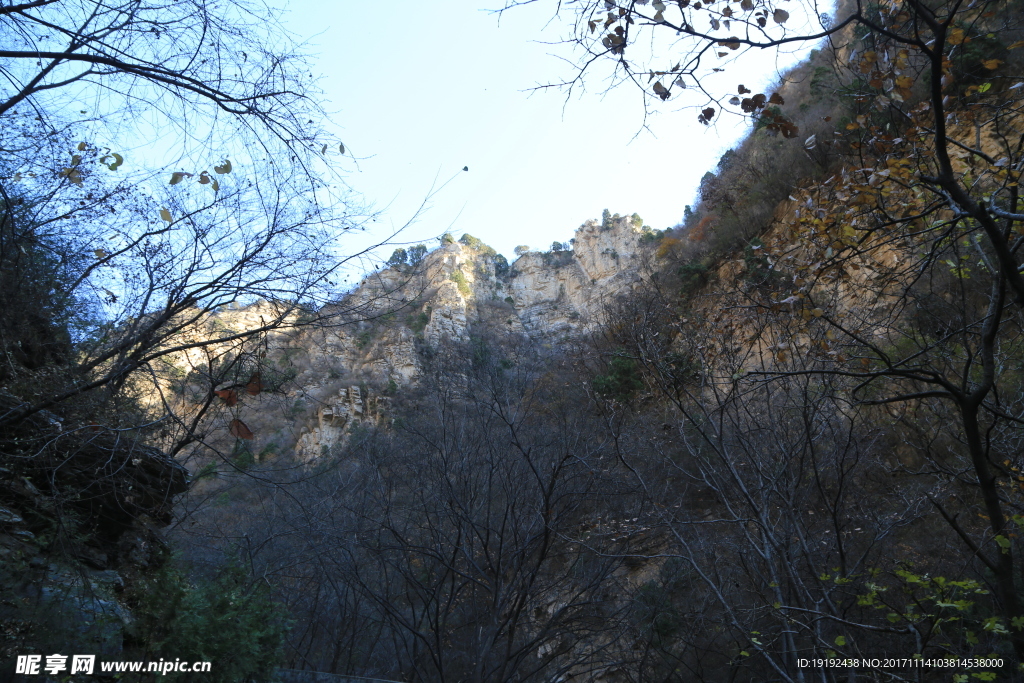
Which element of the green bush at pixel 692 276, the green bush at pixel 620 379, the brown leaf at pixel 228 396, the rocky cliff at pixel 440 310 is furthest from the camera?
the green bush at pixel 692 276

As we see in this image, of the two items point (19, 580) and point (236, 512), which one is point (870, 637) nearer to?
point (19, 580)

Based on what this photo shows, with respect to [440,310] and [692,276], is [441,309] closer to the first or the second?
[440,310]

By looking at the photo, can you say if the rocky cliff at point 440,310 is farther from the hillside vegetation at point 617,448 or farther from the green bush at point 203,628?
the green bush at point 203,628

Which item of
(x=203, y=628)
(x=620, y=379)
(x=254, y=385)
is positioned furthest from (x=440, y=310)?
(x=254, y=385)

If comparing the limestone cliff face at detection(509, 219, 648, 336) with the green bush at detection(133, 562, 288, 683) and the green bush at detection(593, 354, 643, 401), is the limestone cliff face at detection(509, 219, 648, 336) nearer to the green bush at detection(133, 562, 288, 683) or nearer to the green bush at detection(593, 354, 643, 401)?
the green bush at detection(593, 354, 643, 401)

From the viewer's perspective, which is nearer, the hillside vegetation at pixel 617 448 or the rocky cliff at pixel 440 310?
the hillside vegetation at pixel 617 448

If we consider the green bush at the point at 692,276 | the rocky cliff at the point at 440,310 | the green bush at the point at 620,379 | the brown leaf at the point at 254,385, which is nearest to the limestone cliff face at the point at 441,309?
the rocky cliff at the point at 440,310

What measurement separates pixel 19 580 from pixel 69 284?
88.4 inches

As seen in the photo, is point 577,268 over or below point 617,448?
over

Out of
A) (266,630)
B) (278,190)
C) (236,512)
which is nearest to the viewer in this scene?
(278,190)

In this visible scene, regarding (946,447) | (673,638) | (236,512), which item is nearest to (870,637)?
(673,638)

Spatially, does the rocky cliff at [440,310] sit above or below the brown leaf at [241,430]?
above

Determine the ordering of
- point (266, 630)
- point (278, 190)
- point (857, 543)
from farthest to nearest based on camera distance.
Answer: point (857, 543) < point (266, 630) < point (278, 190)

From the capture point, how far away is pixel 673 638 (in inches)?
328
